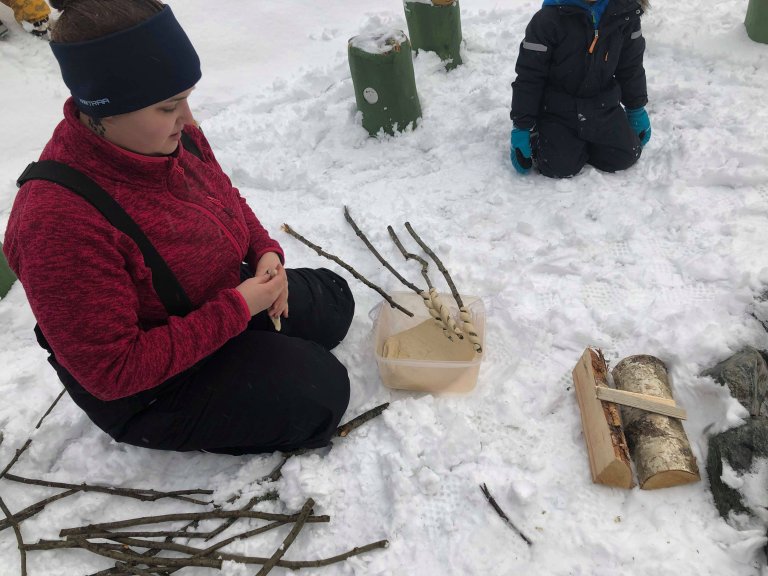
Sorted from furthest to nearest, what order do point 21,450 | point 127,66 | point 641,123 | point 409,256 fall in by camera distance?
1. point 641,123
2. point 409,256
3. point 21,450
4. point 127,66

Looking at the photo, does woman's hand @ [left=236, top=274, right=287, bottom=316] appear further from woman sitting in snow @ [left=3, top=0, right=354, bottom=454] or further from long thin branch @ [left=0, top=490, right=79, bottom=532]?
long thin branch @ [left=0, top=490, right=79, bottom=532]

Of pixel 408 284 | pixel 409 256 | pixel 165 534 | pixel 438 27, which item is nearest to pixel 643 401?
pixel 408 284

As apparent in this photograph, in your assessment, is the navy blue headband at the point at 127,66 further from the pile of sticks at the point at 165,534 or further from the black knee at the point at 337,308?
the pile of sticks at the point at 165,534

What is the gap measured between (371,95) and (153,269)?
232 cm

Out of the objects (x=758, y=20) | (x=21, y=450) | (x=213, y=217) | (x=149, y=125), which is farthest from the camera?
(x=758, y=20)

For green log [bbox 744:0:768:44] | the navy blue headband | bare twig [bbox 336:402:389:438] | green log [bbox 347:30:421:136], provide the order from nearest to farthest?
the navy blue headband < bare twig [bbox 336:402:389:438] < green log [bbox 347:30:421:136] < green log [bbox 744:0:768:44]

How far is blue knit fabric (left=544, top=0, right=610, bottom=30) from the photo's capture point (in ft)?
8.95

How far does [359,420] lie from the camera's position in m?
2.10

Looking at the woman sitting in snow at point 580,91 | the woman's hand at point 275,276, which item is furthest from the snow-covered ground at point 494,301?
the woman's hand at point 275,276

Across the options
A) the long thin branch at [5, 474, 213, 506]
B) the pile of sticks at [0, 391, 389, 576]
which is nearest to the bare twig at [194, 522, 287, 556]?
the pile of sticks at [0, 391, 389, 576]

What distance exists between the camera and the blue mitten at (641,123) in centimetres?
316

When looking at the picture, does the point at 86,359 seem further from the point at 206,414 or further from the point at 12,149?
the point at 12,149

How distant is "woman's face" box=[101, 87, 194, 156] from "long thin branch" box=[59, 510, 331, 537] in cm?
118

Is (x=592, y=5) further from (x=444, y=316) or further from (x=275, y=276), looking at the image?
(x=275, y=276)
